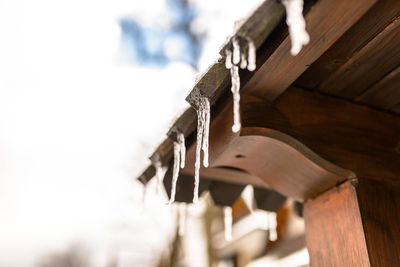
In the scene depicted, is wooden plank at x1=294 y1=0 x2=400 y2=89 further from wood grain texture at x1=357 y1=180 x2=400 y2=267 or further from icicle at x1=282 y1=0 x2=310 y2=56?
wood grain texture at x1=357 y1=180 x2=400 y2=267

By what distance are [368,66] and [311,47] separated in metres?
0.50

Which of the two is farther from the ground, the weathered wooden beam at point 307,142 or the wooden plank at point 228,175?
the wooden plank at point 228,175

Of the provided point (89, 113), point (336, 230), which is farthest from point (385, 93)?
point (89, 113)

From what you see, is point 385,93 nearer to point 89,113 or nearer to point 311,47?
point 311,47

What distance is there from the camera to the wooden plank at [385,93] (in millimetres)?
2031

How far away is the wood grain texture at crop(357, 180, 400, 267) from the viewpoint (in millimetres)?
1844

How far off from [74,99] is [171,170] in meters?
8.37

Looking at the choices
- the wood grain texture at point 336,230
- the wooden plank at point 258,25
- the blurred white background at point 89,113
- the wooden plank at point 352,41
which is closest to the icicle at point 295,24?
the wooden plank at point 258,25

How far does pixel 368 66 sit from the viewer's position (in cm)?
195

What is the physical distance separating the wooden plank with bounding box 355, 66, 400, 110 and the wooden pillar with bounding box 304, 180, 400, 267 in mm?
534

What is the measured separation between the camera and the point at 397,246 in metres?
1.92

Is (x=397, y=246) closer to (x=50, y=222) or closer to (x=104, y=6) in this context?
(x=104, y=6)

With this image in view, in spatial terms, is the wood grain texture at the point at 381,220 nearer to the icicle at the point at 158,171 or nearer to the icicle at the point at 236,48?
the icicle at the point at 236,48

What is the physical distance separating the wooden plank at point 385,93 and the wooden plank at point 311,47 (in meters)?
0.58
